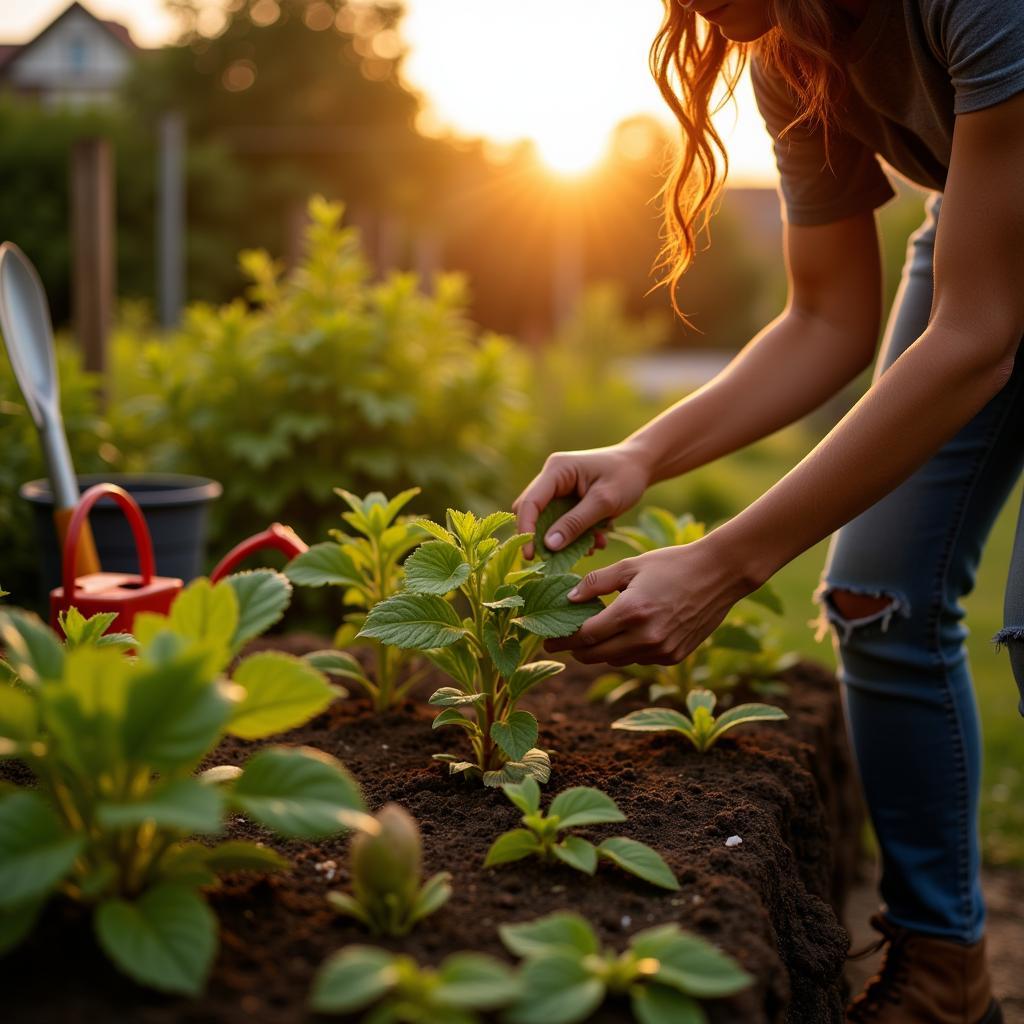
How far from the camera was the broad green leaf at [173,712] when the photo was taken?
3.07 feet

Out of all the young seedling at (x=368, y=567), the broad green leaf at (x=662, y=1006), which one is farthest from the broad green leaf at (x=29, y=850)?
the young seedling at (x=368, y=567)

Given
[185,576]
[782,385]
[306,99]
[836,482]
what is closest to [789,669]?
[782,385]

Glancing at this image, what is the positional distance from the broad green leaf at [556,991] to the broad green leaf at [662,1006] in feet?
0.12

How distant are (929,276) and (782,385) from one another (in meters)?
0.30

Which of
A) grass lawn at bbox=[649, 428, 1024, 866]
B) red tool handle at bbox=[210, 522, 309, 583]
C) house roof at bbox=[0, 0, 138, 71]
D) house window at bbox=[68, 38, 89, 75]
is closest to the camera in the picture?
red tool handle at bbox=[210, 522, 309, 583]

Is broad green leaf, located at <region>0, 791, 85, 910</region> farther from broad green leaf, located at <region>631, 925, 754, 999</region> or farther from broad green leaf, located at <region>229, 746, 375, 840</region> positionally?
broad green leaf, located at <region>631, 925, 754, 999</region>

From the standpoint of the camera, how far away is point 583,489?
1.72 m

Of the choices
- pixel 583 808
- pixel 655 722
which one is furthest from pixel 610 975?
pixel 655 722

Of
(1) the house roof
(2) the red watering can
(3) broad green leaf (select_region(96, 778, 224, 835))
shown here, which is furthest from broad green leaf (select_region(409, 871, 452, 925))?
(1) the house roof

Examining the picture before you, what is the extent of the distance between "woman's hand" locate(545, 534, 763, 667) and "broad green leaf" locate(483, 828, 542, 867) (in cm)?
28

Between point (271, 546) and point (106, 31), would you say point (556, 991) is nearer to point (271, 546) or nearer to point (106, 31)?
point (271, 546)

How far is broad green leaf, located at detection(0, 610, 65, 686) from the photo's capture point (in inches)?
39.6

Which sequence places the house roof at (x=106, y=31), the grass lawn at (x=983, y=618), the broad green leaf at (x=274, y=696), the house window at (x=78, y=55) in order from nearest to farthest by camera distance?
the broad green leaf at (x=274, y=696) < the grass lawn at (x=983, y=618) < the house roof at (x=106, y=31) < the house window at (x=78, y=55)

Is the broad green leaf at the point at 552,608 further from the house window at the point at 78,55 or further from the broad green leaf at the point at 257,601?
the house window at the point at 78,55
